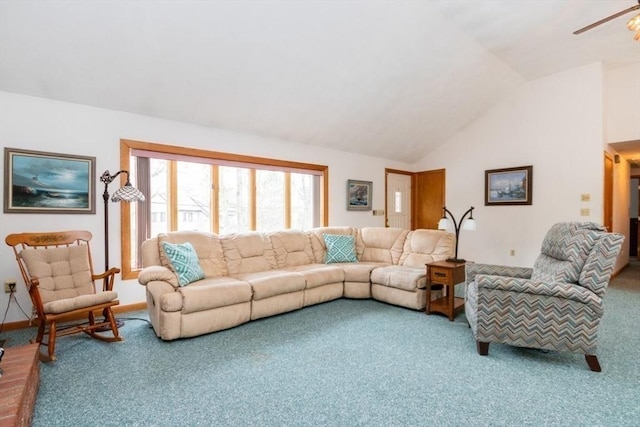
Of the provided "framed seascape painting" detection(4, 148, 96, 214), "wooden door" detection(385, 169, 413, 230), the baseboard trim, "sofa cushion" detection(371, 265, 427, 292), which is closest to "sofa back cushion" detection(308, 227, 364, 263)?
"sofa cushion" detection(371, 265, 427, 292)

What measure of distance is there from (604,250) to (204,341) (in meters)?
3.23

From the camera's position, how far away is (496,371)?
229 cm

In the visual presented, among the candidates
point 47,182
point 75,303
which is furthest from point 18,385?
point 47,182

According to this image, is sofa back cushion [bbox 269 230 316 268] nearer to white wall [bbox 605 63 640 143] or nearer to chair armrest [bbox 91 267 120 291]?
chair armrest [bbox 91 267 120 291]

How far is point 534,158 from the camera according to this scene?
5445 mm

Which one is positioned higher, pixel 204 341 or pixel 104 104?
pixel 104 104

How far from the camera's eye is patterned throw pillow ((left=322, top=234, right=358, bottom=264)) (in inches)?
181

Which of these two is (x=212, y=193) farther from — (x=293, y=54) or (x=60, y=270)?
(x=293, y=54)

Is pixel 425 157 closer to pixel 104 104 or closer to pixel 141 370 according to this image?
pixel 104 104

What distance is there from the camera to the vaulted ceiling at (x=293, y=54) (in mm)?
2824

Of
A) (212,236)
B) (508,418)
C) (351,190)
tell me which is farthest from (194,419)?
(351,190)

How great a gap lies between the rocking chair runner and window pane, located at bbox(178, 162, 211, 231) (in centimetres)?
145

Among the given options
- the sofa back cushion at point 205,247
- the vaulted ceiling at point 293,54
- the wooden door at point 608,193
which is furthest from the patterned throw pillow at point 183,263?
the wooden door at point 608,193

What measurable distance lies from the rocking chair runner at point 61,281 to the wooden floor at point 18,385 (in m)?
0.39
